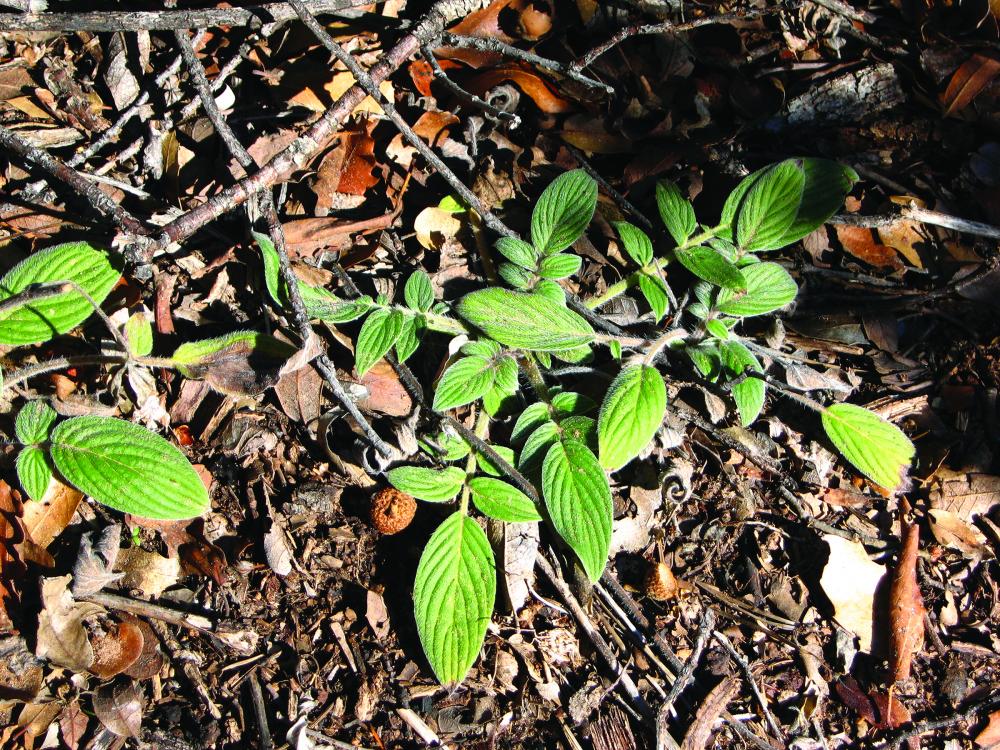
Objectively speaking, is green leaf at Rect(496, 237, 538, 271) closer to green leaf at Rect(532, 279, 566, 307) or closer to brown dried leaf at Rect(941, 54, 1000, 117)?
green leaf at Rect(532, 279, 566, 307)

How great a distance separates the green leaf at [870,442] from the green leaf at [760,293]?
0.42 meters

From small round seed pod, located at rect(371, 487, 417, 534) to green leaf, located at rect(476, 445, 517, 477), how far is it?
10.1 inches

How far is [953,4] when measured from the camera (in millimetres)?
2926

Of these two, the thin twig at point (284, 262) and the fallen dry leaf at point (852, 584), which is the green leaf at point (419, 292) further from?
the fallen dry leaf at point (852, 584)

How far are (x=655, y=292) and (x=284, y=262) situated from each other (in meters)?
1.24

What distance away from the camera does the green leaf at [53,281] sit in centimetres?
210

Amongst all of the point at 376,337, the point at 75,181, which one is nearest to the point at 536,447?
the point at 376,337

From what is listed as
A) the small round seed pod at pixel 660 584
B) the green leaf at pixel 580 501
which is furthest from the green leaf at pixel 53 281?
the small round seed pod at pixel 660 584

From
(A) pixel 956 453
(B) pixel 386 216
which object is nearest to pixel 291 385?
(B) pixel 386 216

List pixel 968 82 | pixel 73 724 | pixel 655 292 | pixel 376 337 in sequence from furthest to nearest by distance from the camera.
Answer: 1. pixel 968 82
2. pixel 655 292
3. pixel 376 337
4. pixel 73 724

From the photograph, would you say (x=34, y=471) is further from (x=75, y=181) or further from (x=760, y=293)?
(x=760, y=293)

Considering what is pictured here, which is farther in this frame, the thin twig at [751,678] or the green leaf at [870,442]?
the green leaf at [870,442]

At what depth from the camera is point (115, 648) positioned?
2076 mm

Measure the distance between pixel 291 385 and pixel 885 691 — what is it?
2.19 meters
